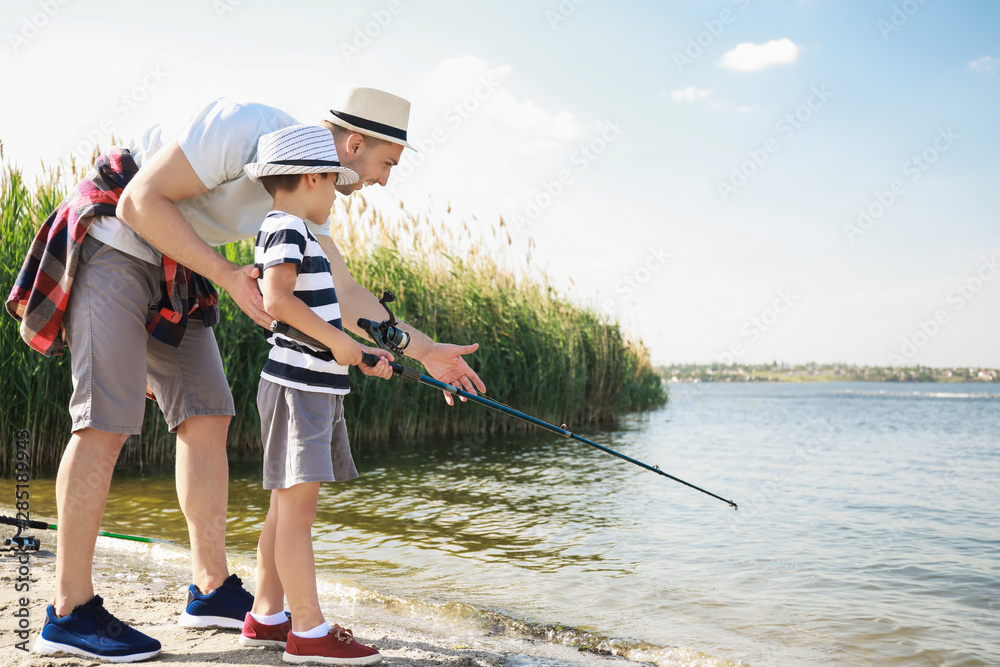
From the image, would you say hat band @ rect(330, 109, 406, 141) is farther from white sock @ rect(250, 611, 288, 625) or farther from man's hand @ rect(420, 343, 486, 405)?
white sock @ rect(250, 611, 288, 625)

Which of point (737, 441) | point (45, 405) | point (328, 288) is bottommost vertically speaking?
point (737, 441)

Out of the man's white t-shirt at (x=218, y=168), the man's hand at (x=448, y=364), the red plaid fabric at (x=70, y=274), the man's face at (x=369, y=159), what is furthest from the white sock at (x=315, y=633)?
the man's face at (x=369, y=159)

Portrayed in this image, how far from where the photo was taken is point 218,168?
184 centimetres

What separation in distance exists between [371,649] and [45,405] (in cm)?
419

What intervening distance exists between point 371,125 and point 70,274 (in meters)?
0.88

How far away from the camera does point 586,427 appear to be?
960 centimetres

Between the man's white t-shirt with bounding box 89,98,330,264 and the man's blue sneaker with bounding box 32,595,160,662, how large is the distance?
0.90 m

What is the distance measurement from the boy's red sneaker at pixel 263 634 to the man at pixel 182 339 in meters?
0.15

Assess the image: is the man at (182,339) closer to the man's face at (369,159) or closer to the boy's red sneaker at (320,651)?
the man's face at (369,159)

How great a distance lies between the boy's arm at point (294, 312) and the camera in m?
1.69

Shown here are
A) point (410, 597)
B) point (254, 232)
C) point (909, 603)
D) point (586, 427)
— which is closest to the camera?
point (254, 232)

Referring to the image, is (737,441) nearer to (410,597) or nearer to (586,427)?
(586,427)

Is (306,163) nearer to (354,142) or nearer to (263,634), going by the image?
(354,142)

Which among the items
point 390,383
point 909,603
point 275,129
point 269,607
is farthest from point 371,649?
point 390,383
